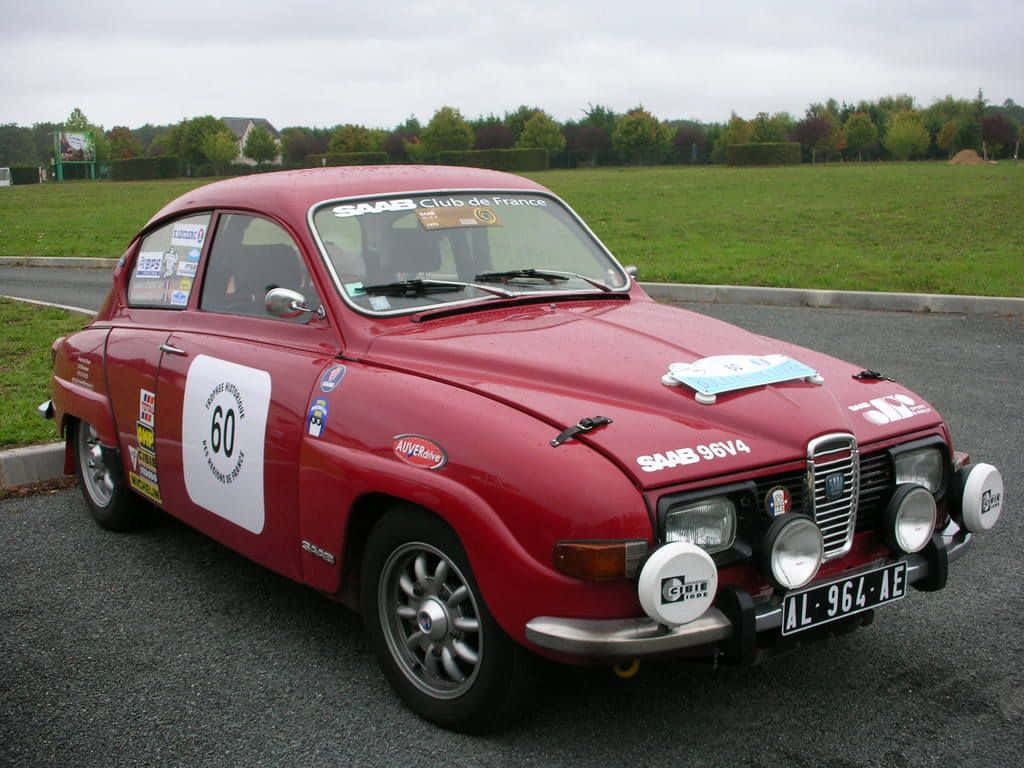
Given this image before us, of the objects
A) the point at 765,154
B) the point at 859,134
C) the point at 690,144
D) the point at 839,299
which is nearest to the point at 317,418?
the point at 839,299

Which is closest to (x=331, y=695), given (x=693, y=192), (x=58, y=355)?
(x=58, y=355)

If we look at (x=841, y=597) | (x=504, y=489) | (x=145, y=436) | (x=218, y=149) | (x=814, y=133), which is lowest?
(x=841, y=597)

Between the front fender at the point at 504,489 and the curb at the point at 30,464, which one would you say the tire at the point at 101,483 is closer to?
the curb at the point at 30,464

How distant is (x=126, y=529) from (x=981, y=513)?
404cm

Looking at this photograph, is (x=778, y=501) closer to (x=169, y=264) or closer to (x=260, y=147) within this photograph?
(x=169, y=264)

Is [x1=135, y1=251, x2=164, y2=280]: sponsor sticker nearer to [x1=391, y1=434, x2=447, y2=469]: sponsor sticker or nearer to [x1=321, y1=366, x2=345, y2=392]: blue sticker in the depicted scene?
[x1=321, y1=366, x2=345, y2=392]: blue sticker

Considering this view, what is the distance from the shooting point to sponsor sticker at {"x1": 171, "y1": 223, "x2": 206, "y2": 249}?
508 cm

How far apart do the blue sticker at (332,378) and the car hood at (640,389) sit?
122 mm

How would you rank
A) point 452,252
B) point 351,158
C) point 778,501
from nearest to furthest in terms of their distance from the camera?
point 778,501
point 452,252
point 351,158

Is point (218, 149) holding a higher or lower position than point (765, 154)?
higher

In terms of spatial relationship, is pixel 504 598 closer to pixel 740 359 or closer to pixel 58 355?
pixel 740 359

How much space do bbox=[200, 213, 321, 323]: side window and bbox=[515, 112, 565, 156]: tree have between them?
284 ft

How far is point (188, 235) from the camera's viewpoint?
518 cm

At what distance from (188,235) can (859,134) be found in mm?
103275
